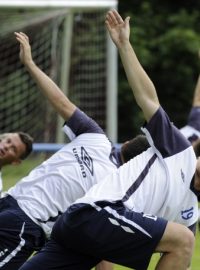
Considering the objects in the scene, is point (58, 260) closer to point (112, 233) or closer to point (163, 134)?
point (112, 233)

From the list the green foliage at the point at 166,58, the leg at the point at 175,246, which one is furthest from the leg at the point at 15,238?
the green foliage at the point at 166,58

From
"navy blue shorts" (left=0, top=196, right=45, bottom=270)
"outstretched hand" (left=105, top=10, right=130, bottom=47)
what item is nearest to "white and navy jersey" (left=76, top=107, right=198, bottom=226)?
"outstretched hand" (left=105, top=10, right=130, bottom=47)

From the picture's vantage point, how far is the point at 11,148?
697 cm

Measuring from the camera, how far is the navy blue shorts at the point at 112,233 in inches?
183

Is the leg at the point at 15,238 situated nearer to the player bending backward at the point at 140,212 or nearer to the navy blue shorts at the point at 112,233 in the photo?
the player bending backward at the point at 140,212

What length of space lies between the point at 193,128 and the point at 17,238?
4.34 m

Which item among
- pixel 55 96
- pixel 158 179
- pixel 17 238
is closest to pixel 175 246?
pixel 158 179

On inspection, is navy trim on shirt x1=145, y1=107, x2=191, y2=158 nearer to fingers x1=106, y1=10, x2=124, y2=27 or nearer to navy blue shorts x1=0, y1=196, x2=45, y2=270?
fingers x1=106, y1=10, x2=124, y2=27

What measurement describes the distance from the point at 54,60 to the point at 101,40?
4.37 meters

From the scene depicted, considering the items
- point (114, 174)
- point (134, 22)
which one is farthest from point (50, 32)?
point (114, 174)

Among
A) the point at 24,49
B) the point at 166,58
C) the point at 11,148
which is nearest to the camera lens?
the point at 24,49

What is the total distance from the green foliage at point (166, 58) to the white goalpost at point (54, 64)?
13.2 feet

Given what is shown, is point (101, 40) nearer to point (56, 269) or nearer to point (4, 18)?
point (4, 18)

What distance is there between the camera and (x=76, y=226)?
472cm
